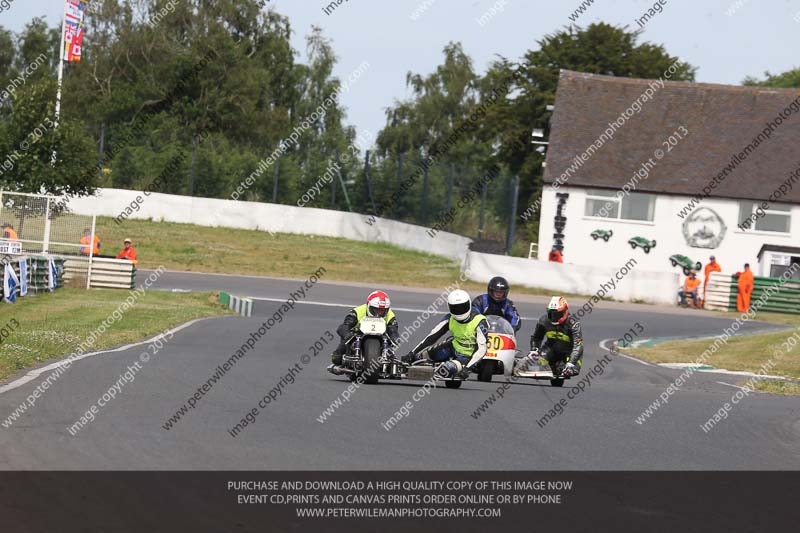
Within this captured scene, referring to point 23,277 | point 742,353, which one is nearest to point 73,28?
point 23,277

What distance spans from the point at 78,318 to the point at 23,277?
420 centimetres

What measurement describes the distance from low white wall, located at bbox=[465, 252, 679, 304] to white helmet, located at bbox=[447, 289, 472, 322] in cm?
2474

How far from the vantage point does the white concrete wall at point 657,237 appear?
46.4 metres

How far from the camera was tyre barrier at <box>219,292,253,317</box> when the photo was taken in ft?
93.3

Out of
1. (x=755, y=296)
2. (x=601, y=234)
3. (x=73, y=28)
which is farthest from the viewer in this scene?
(x=601, y=234)

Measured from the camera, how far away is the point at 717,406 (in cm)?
1497

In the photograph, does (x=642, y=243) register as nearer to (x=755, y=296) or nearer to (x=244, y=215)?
(x=755, y=296)

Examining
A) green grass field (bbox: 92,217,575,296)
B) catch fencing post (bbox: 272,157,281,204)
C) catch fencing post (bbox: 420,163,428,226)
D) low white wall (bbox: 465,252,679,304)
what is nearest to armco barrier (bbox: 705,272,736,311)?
low white wall (bbox: 465,252,679,304)

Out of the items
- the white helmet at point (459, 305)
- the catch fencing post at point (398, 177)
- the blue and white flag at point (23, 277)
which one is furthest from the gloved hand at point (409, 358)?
the catch fencing post at point (398, 177)

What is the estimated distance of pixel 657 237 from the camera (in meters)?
47.0
